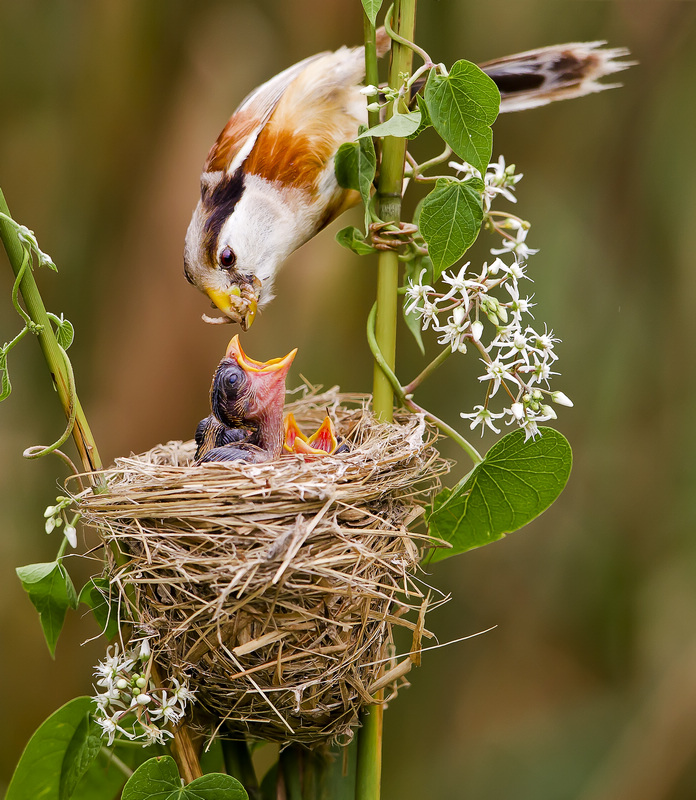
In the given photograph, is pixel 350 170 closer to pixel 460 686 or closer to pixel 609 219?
pixel 609 219

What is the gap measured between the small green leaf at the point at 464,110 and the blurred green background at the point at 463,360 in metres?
0.89

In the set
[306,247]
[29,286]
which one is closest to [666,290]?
[306,247]

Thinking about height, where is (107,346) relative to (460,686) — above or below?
above

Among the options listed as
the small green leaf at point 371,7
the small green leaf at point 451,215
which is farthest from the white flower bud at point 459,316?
the small green leaf at point 371,7

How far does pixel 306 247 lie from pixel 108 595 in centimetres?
93

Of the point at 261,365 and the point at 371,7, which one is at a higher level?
the point at 371,7

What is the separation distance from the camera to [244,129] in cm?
90

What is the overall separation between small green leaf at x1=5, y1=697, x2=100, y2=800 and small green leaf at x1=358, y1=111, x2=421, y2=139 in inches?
22.6

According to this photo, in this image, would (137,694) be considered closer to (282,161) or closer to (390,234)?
(390,234)

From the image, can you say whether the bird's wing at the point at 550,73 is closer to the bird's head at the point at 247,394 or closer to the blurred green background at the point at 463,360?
the bird's head at the point at 247,394

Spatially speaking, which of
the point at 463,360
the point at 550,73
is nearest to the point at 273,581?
the point at 550,73

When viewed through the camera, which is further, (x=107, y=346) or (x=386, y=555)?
(x=107, y=346)

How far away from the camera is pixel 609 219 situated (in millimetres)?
1559

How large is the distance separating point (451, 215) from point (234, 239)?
33 cm
